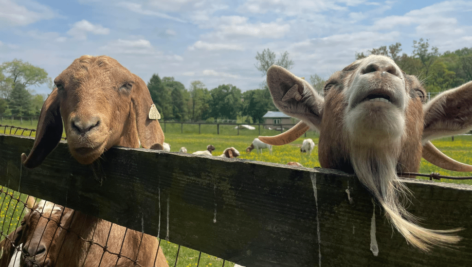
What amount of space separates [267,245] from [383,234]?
40 centimetres

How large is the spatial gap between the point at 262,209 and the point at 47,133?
1.72 metres

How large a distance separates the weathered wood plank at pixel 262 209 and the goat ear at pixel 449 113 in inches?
43.7

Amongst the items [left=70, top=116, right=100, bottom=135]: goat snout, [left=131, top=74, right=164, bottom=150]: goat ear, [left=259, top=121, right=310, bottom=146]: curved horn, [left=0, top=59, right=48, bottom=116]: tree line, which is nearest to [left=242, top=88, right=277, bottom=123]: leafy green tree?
[left=0, top=59, right=48, bottom=116]: tree line

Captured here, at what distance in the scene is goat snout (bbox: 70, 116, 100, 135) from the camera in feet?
5.82

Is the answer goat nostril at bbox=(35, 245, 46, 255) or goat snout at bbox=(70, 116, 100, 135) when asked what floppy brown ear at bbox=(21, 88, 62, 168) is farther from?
goat nostril at bbox=(35, 245, 46, 255)

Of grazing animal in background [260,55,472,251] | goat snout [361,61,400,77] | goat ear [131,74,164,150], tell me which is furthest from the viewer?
goat ear [131,74,164,150]

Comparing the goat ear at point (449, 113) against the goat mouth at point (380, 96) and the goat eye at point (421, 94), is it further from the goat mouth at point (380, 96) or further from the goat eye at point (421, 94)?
the goat mouth at point (380, 96)

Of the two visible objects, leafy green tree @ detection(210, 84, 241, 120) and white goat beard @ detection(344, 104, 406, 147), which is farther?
leafy green tree @ detection(210, 84, 241, 120)

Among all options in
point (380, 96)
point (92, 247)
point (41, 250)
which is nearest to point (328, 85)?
point (380, 96)

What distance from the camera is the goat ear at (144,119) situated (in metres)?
2.38

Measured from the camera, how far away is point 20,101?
5600 centimetres

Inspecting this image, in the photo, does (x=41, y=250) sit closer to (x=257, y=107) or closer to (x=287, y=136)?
(x=287, y=136)

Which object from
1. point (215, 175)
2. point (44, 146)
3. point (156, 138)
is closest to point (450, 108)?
point (215, 175)

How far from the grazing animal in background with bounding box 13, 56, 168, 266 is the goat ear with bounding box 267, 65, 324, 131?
1002mm
